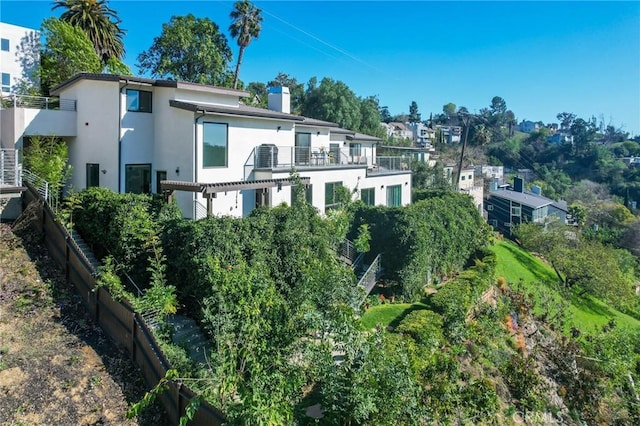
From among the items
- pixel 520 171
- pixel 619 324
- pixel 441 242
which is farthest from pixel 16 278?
pixel 520 171

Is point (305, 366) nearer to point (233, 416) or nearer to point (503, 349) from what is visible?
point (233, 416)

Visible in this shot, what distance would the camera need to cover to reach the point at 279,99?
29078 mm

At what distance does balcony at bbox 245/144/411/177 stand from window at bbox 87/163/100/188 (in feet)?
22.8

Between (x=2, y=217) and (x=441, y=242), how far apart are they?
73.8ft

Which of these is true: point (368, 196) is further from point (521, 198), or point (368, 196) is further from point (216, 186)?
point (521, 198)

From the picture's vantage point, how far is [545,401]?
18.0 m

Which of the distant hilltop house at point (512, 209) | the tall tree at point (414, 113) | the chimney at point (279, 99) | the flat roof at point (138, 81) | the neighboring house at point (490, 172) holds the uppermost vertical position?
the tall tree at point (414, 113)

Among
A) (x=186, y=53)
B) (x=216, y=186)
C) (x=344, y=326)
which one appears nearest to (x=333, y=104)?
(x=186, y=53)

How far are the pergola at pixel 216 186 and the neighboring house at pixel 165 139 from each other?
2.4 inches

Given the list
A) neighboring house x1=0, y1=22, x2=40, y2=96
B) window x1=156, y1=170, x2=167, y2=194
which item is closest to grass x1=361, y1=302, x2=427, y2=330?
window x1=156, y1=170, x2=167, y2=194

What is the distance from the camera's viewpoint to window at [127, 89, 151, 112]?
20.0 m

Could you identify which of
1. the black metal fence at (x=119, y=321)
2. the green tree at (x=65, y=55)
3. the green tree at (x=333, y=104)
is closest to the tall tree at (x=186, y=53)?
the green tree at (x=65, y=55)

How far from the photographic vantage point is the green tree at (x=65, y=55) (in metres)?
30.5

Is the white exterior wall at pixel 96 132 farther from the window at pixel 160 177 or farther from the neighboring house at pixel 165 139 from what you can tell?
the window at pixel 160 177
